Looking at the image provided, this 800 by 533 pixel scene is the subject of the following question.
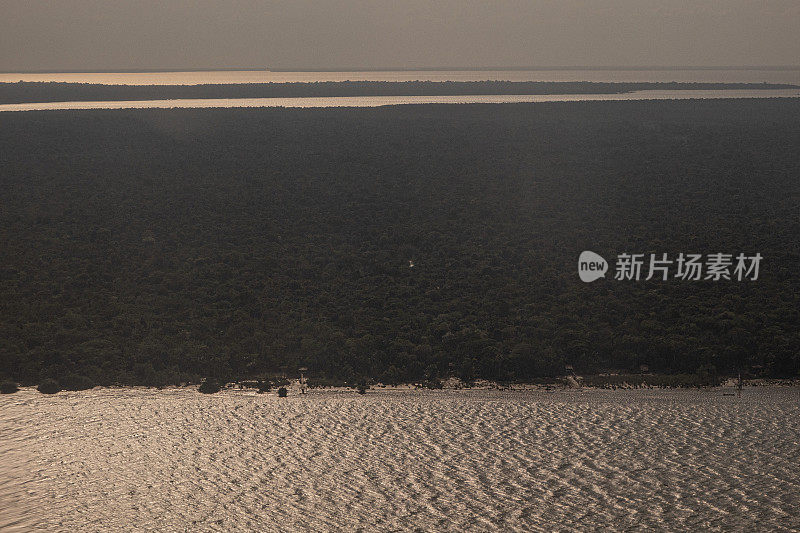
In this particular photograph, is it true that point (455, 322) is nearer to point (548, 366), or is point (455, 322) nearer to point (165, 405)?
point (548, 366)

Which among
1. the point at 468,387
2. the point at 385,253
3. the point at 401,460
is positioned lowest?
the point at 401,460

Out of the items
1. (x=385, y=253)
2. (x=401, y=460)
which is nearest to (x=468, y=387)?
(x=401, y=460)

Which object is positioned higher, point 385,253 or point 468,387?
point 385,253

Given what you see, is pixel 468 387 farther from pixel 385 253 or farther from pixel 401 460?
pixel 385 253

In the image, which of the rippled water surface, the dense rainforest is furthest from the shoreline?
the dense rainforest

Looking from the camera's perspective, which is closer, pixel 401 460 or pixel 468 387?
pixel 401 460

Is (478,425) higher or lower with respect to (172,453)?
higher

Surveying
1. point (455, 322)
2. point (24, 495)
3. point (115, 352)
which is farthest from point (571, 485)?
point (115, 352)

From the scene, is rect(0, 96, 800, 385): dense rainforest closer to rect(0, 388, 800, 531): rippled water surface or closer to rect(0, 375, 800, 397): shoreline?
rect(0, 375, 800, 397): shoreline
